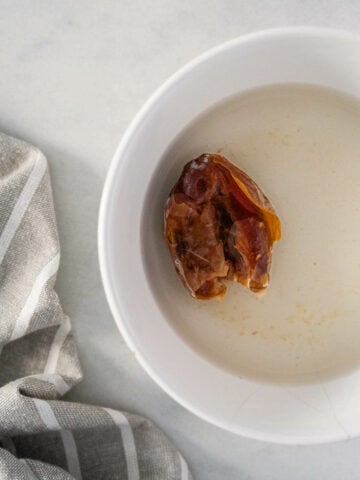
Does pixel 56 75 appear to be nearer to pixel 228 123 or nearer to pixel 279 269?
pixel 228 123

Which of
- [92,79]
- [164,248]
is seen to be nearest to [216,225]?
[164,248]

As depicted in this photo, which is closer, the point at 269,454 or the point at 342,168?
the point at 342,168

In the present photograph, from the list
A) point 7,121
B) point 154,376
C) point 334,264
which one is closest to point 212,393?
point 154,376

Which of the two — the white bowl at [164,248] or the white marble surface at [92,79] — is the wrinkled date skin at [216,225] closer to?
the white bowl at [164,248]

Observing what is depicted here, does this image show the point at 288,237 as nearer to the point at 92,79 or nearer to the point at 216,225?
the point at 216,225

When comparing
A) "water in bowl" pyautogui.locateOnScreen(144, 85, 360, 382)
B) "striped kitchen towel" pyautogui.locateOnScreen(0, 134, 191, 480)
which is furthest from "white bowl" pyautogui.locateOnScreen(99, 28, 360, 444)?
"striped kitchen towel" pyautogui.locateOnScreen(0, 134, 191, 480)

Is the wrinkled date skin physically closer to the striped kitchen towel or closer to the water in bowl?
the water in bowl
